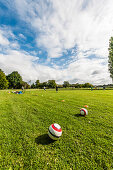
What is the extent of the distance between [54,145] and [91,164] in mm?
1247

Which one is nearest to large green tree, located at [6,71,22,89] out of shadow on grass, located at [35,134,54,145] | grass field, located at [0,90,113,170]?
grass field, located at [0,90,113,170]

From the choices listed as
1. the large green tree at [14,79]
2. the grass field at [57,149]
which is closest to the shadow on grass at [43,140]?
the grass field at [57,149]

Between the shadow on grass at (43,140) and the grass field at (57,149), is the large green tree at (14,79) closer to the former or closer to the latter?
the grass field at (57,149)

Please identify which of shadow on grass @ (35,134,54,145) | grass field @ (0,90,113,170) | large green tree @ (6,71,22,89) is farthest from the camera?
large green tree @ (6,71,22,89)

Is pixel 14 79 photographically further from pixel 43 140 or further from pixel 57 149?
→ pixel 57 149

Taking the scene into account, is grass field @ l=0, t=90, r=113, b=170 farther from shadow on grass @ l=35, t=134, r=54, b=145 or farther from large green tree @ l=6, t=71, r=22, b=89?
large green tree @ l=6, t=71, r=22, b=89

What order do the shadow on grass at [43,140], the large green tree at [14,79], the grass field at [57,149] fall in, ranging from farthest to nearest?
the large green tree at [14,79], the shadow on grass at [43,140], the grass field at [57,149]

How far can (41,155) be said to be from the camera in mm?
2348

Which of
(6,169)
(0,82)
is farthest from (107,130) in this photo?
(0,82)

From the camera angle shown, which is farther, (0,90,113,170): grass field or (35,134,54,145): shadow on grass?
(35,134,54,145): shadow on grass

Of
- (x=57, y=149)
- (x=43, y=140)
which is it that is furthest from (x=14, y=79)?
(x=57, y=149)

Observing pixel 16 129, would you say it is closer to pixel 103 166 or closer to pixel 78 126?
pixel 78 126

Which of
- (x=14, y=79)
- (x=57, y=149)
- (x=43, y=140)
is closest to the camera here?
(x=57, y=149)

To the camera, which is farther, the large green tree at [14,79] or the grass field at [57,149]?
the large green tree at [14,79]
